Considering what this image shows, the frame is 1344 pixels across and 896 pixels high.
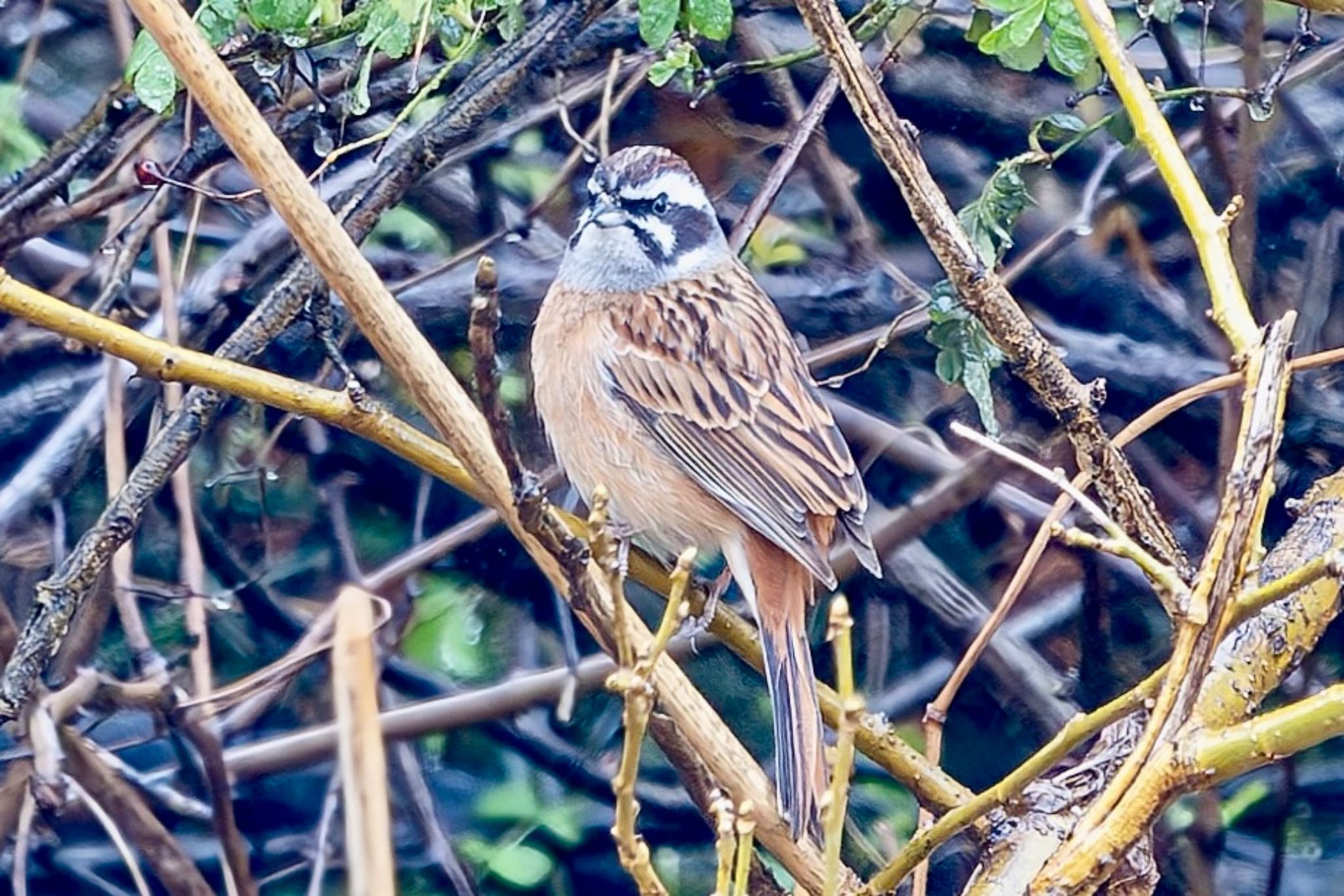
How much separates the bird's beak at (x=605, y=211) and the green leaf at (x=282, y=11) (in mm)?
661

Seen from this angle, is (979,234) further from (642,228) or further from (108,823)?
(108,823)

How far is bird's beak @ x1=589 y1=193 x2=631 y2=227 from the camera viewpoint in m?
3.01

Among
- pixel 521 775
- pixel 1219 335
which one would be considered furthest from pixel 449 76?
pixel 1219 335

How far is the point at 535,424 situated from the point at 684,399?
0.48m

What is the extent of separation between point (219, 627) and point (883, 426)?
49.4 inches

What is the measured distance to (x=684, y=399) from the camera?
10.0 feet

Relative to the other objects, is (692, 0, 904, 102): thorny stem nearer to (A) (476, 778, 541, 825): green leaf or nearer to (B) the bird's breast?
(B) the bird's breast

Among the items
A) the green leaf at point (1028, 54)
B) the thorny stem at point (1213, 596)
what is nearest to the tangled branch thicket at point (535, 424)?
the green leaf at point (1028, 54)

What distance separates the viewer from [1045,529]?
2045 mm

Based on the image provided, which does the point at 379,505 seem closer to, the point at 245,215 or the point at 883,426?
the point at 245,215

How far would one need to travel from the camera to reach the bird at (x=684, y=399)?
287 centimetres

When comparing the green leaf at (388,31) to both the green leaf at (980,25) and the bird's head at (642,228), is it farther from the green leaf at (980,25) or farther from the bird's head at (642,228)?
the green leaf at (980,25)

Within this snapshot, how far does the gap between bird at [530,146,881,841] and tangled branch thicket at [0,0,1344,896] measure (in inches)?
5.4

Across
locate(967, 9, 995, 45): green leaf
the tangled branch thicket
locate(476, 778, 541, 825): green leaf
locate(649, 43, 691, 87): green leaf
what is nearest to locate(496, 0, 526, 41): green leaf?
the tangled branch thicket
